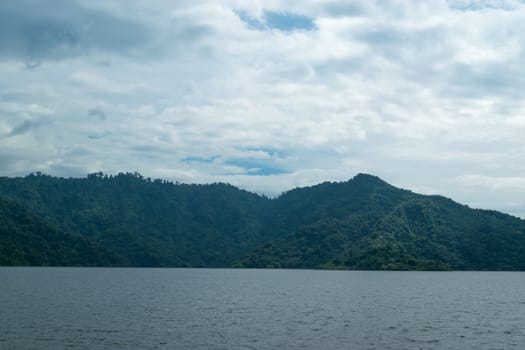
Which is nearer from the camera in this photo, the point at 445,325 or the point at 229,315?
the point at 445,325

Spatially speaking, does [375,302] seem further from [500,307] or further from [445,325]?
[445,325]

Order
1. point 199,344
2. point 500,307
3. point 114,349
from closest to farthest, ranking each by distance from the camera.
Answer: point 114,349
point 199,344
point 500,307

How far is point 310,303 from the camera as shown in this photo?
178875 millimetres

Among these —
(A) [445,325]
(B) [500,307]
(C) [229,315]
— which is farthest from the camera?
(B) [500,307]

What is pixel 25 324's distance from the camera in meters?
112

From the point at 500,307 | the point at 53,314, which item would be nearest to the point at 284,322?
the point at 53,314

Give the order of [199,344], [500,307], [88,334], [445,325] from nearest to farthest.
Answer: [199,344]
[88,334]
[445,325]
[500,307]

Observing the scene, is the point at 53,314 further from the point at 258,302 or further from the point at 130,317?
the point at 258,302

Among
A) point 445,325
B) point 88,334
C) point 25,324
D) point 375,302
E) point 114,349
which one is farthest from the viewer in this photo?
point 375,302

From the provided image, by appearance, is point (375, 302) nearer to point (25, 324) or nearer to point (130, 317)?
point (130, 317)

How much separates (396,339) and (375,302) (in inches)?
3304

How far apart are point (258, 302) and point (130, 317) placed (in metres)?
60.1

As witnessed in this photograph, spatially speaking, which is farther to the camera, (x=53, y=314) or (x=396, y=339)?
(x=53, y=314)

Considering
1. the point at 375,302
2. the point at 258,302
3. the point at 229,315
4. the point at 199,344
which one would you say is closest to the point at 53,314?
the point at 229,315
